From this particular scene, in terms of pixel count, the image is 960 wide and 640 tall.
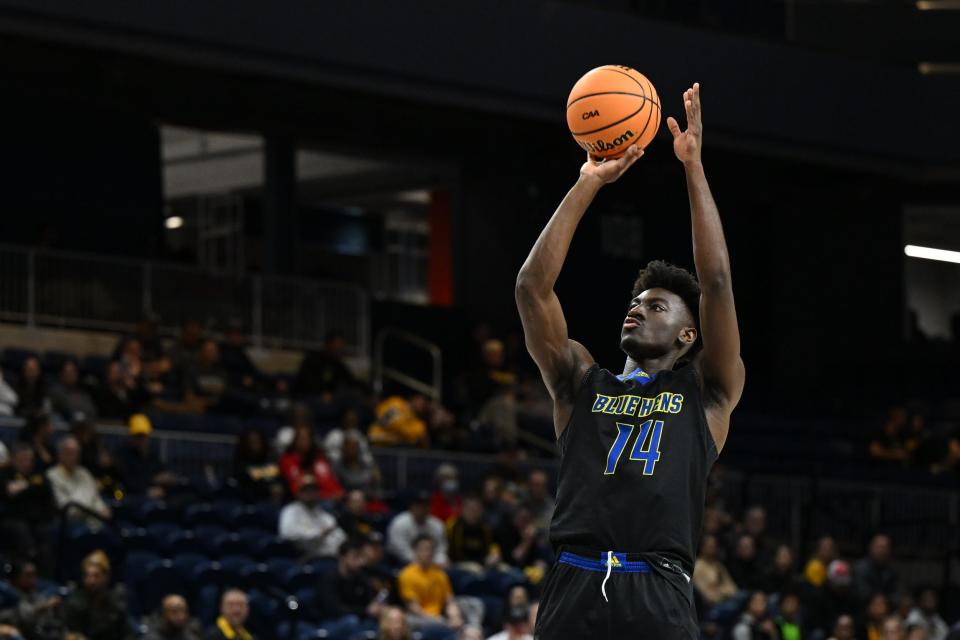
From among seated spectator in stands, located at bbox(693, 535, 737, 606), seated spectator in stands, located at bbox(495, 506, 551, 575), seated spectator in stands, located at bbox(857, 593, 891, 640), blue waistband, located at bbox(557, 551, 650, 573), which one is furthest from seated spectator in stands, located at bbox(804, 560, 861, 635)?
blue waistband, located at bbox(557, 551, 650, 573)

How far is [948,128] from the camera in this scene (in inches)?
920

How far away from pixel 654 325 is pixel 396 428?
12.6 meters

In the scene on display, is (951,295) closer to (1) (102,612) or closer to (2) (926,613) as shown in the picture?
(2) (926,613)

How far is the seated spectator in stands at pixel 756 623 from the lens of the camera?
14.3 meters

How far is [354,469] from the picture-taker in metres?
16.0

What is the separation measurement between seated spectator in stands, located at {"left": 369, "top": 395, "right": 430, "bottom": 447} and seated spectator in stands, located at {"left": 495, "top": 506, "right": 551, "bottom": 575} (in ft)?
8.64

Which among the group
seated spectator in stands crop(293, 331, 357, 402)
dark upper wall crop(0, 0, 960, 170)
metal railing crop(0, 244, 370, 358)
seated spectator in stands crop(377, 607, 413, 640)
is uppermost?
dark upper wall crop(0, 0, 960, 170)

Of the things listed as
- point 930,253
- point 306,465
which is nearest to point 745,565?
point 306,465

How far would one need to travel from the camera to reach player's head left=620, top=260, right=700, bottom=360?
5.39 meters

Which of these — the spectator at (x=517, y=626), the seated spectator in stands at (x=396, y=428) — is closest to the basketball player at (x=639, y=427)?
the spectator at (x=517, y=626)

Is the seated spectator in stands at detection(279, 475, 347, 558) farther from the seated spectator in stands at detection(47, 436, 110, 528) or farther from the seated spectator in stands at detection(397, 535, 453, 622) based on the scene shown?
the seated spectator in stands at detection(47, 436, 110, 528)

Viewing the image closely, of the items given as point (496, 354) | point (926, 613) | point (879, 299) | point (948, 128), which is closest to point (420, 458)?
point (496, 354)

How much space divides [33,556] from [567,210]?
333 inches

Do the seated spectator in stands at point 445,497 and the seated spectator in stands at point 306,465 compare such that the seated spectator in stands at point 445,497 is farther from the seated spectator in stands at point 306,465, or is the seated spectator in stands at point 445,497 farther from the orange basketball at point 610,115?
the orange basketball at point 610,115
